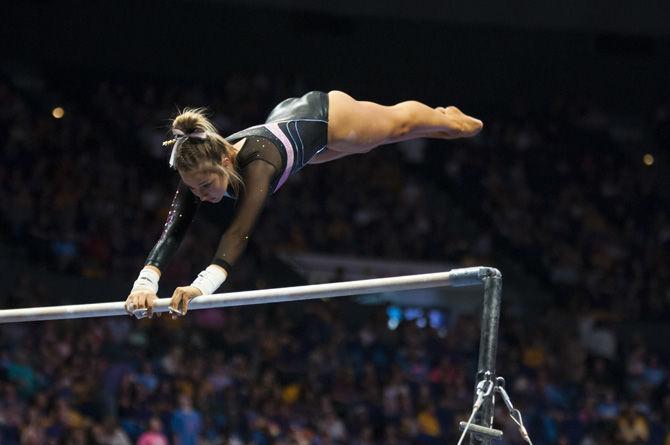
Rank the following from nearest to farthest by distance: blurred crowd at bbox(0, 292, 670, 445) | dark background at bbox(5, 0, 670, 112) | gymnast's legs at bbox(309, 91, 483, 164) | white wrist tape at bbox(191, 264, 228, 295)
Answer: white wrist tape at bbox(191, 264, 228, 295) < gymnast's legs at bbox(309, 91, 483, 164) < blurred crowd at bbox(0, 292, 670, 445) < dark background at bbox(5, 0, 670, 112)

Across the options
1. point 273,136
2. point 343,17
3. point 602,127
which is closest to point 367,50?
point 343,17

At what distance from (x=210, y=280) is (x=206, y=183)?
1.38 feet

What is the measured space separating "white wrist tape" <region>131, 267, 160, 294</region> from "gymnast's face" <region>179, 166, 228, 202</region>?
1.29 ft

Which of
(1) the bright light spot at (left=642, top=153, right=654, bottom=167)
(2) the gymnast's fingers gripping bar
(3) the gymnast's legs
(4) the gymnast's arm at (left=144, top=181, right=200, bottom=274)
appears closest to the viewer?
(2) the gymnast's fingers gripping bar

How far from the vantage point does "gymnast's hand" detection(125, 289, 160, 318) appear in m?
4.24

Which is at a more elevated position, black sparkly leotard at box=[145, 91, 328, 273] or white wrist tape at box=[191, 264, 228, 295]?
black sparkly leotard at box=[145, 91, 328, 273]

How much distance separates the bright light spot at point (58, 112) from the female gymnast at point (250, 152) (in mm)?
8228

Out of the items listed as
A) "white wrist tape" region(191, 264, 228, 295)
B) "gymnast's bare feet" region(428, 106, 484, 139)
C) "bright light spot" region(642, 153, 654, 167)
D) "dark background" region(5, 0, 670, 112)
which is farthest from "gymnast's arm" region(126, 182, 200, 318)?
"bright light spot" region(642, 153, 654, 167)

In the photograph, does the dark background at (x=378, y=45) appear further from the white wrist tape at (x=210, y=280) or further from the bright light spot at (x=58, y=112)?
the white wrist tape at (x=210, y=280)

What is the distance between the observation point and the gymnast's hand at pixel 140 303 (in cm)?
424

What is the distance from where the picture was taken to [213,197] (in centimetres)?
444

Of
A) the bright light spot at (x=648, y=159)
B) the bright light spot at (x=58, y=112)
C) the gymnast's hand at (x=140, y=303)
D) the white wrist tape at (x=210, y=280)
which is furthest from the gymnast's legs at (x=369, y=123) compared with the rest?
the bright light spot at (x=648, y=159)

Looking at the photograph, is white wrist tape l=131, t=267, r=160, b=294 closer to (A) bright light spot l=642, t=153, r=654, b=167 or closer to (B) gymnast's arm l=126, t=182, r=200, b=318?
(B) gymnast's arm l=126, t=182, r=200, b=318

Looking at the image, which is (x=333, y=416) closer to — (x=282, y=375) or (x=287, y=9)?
(x=282, y=375)
